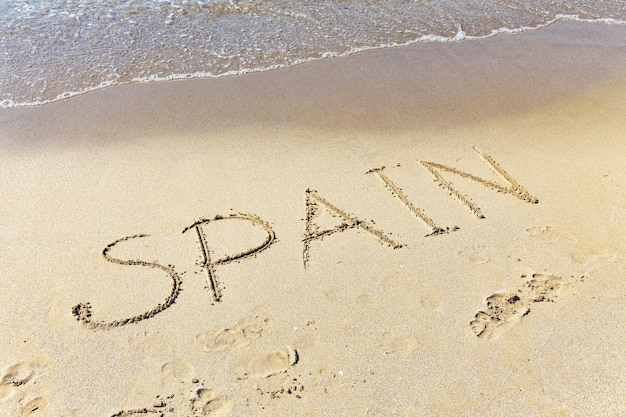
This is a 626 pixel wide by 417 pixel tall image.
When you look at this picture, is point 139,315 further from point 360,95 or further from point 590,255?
point 360,95

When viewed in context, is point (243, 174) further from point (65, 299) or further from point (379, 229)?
point (65, 299)

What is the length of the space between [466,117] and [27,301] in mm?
4278

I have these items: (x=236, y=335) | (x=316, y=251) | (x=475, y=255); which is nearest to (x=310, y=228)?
(x=316, y=251)

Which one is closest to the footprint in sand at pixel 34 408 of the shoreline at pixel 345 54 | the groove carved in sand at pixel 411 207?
the groove carved in sand at pixel 411 207

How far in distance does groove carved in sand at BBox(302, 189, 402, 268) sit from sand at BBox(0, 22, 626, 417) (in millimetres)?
18

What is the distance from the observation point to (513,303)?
3279mm

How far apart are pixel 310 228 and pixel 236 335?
1.10 meters

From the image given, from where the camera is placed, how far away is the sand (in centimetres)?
287

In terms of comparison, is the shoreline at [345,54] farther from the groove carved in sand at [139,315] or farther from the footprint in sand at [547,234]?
the footprint in sand at [547,234]

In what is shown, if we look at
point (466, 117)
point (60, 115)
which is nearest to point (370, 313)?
point (466, 117)

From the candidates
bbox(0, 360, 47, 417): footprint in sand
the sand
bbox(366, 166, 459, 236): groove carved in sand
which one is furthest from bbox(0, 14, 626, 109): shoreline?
bbox(0, 360, 47, 417): footprint in sand

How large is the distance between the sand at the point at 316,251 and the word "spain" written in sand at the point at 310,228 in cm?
2

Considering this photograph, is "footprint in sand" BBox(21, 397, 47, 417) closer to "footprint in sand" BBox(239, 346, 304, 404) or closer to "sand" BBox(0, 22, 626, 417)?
"sand" BBox(0, 22, 626, 417)

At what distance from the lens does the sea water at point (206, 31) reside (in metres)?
6.35
